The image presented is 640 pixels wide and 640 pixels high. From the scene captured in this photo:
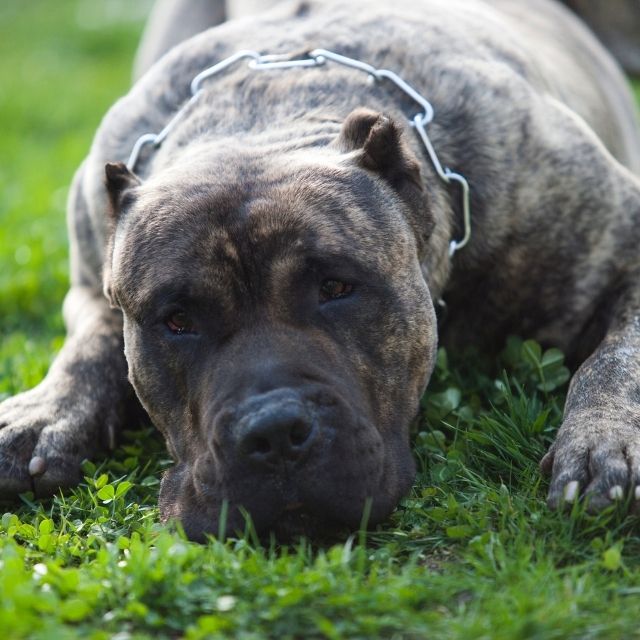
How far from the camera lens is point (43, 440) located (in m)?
3.56

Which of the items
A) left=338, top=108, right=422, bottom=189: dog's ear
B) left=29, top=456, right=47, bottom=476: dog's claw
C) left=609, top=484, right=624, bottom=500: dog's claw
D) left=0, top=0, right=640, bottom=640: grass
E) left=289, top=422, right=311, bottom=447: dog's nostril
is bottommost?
left=29, top=456, right=47, bottom=476: dog's claw

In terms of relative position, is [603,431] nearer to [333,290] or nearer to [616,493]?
[616,493]

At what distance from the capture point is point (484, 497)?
306cm

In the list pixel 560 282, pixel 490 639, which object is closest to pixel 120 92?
pixel 560 282

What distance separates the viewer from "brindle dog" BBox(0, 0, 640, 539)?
2.90 meters

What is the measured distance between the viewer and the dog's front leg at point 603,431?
2896 mm

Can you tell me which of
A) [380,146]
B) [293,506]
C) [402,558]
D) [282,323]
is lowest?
[402,558]

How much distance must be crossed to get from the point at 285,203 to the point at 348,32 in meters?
1.29

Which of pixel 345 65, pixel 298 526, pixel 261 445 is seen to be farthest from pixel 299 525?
pixel 345 65

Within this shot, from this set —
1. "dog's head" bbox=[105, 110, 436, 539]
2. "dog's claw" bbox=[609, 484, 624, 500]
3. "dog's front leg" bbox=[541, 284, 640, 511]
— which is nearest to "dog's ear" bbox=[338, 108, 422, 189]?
"dog's head" bbox=[105, 110, 436, 539]

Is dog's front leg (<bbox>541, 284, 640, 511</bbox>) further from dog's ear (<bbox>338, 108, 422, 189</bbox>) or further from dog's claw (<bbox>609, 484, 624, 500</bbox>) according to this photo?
dog's ear (<bbox>338, 108, 422, 189</bbox>)

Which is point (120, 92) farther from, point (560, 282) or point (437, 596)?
point (437, 596)

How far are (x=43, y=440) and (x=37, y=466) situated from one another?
130 mm

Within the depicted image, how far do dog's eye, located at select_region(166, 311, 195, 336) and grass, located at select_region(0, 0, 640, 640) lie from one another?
50cm
